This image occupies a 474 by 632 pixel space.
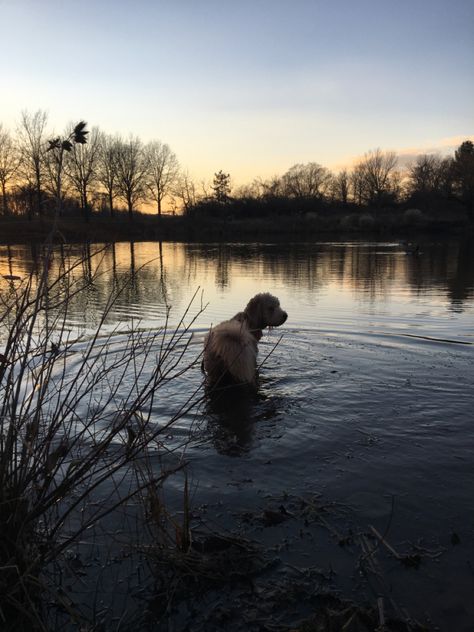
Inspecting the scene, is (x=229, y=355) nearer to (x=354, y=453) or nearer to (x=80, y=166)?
(x=354, y=453)

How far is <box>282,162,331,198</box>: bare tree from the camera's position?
102875 mm

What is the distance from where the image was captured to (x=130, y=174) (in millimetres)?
72562

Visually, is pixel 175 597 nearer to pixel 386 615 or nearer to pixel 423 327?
pixel 386 615

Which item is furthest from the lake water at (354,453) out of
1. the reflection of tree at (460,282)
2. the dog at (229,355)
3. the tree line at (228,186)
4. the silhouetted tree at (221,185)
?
the silhouetted tree at (221,185)

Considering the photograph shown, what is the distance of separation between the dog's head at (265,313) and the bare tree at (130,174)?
65243mm

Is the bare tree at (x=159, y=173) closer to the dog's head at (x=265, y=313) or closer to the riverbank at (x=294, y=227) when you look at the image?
the riverbank at (x=294, y=227)

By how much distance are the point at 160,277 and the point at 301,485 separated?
18089mm

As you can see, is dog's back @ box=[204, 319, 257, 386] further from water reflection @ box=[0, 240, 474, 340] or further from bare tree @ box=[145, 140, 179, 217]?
bare tree @ box=[145, 140, 179, 217]

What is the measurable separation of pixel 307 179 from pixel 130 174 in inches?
1845

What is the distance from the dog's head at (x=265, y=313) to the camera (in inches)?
323

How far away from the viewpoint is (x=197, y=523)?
355cm

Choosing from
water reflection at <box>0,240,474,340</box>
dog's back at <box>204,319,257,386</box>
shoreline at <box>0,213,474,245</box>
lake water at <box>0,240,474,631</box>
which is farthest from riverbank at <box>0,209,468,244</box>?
dog's back at <box>204,319,257,386</box>

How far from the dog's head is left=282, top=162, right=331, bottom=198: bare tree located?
3800 inches

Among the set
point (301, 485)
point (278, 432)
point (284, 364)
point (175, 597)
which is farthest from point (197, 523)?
point (284, 364)
